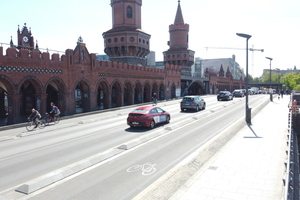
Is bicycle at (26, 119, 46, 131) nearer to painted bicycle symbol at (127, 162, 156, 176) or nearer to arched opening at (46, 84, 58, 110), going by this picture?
arched opening at (46, 84, 58, 110)

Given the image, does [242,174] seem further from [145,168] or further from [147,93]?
[147,93]

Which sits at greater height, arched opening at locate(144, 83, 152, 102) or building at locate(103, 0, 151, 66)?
building at locate(103, 0, 151, 66)

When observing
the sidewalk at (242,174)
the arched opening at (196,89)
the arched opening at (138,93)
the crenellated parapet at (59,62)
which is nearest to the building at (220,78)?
the arched opening at (196,89)

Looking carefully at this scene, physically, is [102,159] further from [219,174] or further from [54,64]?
[54,64]

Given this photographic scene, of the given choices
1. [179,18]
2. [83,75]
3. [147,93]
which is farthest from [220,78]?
[83,75]

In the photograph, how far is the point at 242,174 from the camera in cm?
791

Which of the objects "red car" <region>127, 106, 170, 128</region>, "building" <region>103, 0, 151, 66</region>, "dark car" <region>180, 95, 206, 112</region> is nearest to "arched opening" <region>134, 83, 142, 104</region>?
"building" <region>103, 0, 151, 66</region>

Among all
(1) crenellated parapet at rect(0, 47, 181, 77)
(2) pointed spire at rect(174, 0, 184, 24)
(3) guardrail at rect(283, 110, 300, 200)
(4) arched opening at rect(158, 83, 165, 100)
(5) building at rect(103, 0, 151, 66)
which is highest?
(2) pointed spire at rect(174, 0, 184, 24)

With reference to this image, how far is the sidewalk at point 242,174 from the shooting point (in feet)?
21.2

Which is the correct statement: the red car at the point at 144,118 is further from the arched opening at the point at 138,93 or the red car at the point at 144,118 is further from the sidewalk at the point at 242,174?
the arched opening at the point at 138,93

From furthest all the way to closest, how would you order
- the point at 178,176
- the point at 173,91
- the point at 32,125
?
the point at 173,91 < the point at 32,125 < the point at 178,176

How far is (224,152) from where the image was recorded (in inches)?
416

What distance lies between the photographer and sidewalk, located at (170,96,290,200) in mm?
6477

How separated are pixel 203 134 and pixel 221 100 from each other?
29269mm
